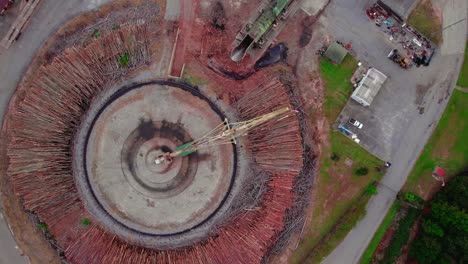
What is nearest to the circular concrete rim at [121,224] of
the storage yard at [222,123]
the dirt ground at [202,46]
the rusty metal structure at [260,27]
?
the storage yard at [222,123]

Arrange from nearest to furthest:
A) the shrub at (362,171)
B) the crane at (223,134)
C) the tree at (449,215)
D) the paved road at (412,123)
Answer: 1. the tree at (449,215)
2. the crane at (223,134)
3. the shrub at (362,171)
4. the paved road at (412,123)

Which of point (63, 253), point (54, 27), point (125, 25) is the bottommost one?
point (63, 253)

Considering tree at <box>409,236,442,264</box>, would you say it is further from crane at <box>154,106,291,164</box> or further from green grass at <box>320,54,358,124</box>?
crane at <box>154,106,291,164</box>

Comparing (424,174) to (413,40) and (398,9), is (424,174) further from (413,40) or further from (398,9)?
(398,9)

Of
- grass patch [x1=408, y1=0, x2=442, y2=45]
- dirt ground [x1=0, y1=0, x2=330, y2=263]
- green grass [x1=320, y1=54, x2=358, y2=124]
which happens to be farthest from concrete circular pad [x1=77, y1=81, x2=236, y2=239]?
grass patch [x1=408, y1=0, x2=442, y2=45]

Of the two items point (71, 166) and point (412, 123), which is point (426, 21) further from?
point (71, 166)

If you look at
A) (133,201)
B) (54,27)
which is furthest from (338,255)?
(54,27)

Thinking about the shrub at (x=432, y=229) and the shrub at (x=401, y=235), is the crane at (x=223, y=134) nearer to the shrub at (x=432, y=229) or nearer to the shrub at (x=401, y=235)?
the shrub at (x=401, y=235)
